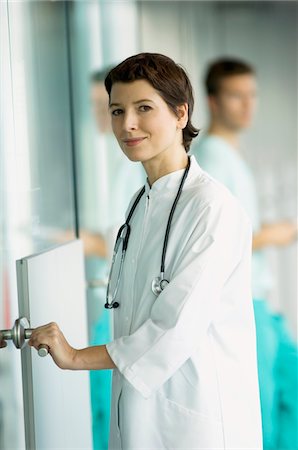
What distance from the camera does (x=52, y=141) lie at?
1812 mm

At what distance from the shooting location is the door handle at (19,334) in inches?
49.1

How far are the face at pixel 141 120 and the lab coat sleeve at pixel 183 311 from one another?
0.15 metres

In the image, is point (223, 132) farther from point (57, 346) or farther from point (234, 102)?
point (57, 346)

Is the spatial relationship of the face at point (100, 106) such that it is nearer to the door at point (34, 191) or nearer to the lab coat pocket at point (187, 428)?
the door at point (34, 191)

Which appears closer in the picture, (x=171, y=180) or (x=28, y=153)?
(x=171, y=180)

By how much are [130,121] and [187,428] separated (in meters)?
0.49

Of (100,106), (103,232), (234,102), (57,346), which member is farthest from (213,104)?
(57,346)

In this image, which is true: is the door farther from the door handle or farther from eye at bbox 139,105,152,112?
eye at bbox 139,105,152,112

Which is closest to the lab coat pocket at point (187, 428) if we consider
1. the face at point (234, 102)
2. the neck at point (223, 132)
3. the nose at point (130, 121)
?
the nose at point (130, 121)

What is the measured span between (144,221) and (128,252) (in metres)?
0.07

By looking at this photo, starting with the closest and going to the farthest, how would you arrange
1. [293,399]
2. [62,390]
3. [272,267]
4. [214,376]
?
[214,376] < [62,390] < [293,399] < [272,267]

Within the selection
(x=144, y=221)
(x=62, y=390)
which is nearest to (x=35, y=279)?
(x=144, y=221)

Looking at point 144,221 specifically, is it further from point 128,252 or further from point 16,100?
point 16,100

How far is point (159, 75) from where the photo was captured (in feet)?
4.28
